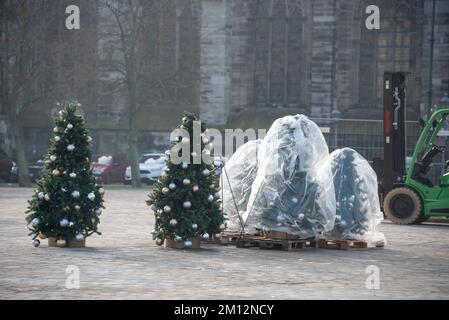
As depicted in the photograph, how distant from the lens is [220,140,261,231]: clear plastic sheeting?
17984 millimetres

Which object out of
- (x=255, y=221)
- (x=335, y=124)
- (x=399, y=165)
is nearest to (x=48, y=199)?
(x=255, y=221)

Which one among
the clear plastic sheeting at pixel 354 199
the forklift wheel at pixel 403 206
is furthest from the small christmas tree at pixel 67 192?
the forklift wheel at pixel 403 206

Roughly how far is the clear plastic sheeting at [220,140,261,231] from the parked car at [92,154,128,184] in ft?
80.9

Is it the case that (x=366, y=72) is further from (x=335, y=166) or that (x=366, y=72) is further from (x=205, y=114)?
(x=335, y=166)

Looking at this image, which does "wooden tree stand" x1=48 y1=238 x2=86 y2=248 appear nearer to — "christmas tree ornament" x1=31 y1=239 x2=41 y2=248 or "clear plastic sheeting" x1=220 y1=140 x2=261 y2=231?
"christmas tree ornament" x1=31 y1=239 x2=41 y2=248

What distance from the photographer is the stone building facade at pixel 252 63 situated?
143 feet

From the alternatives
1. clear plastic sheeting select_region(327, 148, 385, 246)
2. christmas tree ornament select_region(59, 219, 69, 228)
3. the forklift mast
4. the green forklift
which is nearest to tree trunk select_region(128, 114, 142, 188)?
the green forklift

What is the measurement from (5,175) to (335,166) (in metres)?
28.0

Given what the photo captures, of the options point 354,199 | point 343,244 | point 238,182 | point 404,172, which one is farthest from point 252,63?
point 343,244

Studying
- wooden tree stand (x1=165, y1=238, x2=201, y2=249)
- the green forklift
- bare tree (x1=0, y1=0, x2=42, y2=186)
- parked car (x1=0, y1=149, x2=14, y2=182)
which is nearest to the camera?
wooden tree stand (x1=165, y1=238, x2=201, y2=249)

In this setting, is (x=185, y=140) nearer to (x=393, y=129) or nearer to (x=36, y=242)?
(x=36, y=242)

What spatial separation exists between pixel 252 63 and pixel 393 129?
71.9 feet

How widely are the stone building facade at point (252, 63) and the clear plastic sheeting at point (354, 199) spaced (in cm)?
2522

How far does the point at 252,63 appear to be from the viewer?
46219 mm
